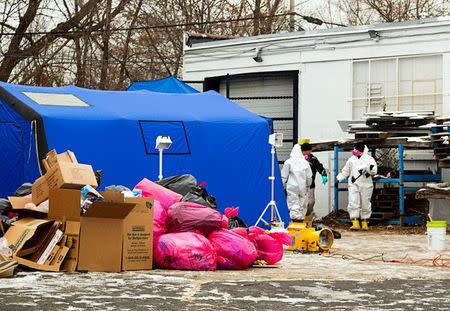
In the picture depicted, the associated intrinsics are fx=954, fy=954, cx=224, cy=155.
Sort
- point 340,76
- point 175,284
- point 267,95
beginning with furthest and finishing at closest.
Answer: point 267,95 → point 340,76 → point 175,284

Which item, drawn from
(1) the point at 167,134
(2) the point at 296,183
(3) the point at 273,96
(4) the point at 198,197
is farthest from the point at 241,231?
(3) the point at 273,96

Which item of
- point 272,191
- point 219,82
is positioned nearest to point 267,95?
point 219,82

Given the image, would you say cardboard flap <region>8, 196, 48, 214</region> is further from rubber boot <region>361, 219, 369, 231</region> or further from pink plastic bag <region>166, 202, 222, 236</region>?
rubber boot <region>361, 219, 369, 231</region>

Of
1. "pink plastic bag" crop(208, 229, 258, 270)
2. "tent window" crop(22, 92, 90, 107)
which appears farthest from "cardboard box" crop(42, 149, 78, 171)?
"tent window" crop(22, 92, 90, 107)

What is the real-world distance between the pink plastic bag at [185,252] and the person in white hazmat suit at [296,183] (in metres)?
6.90

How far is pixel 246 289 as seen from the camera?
8.73 metres

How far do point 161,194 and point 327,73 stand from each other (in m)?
11.3

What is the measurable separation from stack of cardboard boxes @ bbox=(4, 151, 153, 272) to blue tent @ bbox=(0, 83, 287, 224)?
3.97m

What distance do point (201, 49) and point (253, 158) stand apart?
8.10 meters

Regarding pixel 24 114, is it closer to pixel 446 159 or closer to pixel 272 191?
pixel 272 191

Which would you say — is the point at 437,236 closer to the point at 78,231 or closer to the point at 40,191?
the point at 78,231

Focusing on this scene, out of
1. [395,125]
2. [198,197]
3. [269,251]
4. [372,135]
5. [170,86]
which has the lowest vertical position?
[269,251]

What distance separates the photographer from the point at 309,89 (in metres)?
22.4

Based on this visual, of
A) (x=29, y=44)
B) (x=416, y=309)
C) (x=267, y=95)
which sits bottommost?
(x=416, y=309)
